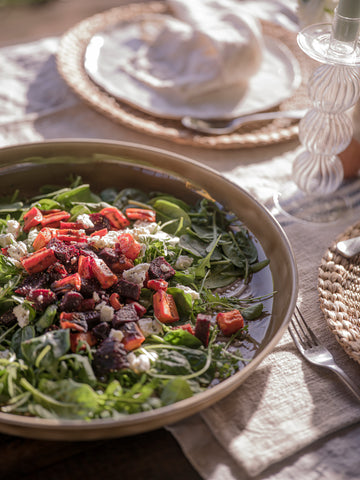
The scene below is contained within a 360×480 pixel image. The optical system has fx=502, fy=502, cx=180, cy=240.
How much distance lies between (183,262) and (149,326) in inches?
10.8

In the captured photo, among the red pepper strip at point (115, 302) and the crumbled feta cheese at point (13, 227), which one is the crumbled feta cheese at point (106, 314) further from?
the crumbled feta cheese at point (13, 227)

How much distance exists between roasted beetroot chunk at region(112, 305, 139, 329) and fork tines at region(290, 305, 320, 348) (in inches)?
18.3

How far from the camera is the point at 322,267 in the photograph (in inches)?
61.2

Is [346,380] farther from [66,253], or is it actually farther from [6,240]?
[6,240]

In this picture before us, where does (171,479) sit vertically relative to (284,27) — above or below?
below

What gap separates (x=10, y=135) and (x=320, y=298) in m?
1.49

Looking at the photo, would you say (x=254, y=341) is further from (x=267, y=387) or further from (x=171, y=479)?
(x=171, y=479)

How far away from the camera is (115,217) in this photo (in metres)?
1.61

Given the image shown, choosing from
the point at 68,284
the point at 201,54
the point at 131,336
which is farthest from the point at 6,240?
the point at 201,54

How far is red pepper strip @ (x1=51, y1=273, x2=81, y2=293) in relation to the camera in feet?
4.24

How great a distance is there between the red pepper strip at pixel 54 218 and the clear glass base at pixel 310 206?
82 centimetres

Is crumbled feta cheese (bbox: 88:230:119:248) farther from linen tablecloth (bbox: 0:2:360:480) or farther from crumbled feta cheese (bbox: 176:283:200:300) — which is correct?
linen tablecloth (bbox: 0:2:360:480)

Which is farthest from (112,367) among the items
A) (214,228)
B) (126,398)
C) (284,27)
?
(284,27)

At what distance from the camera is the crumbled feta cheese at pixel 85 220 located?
5.02 ft
